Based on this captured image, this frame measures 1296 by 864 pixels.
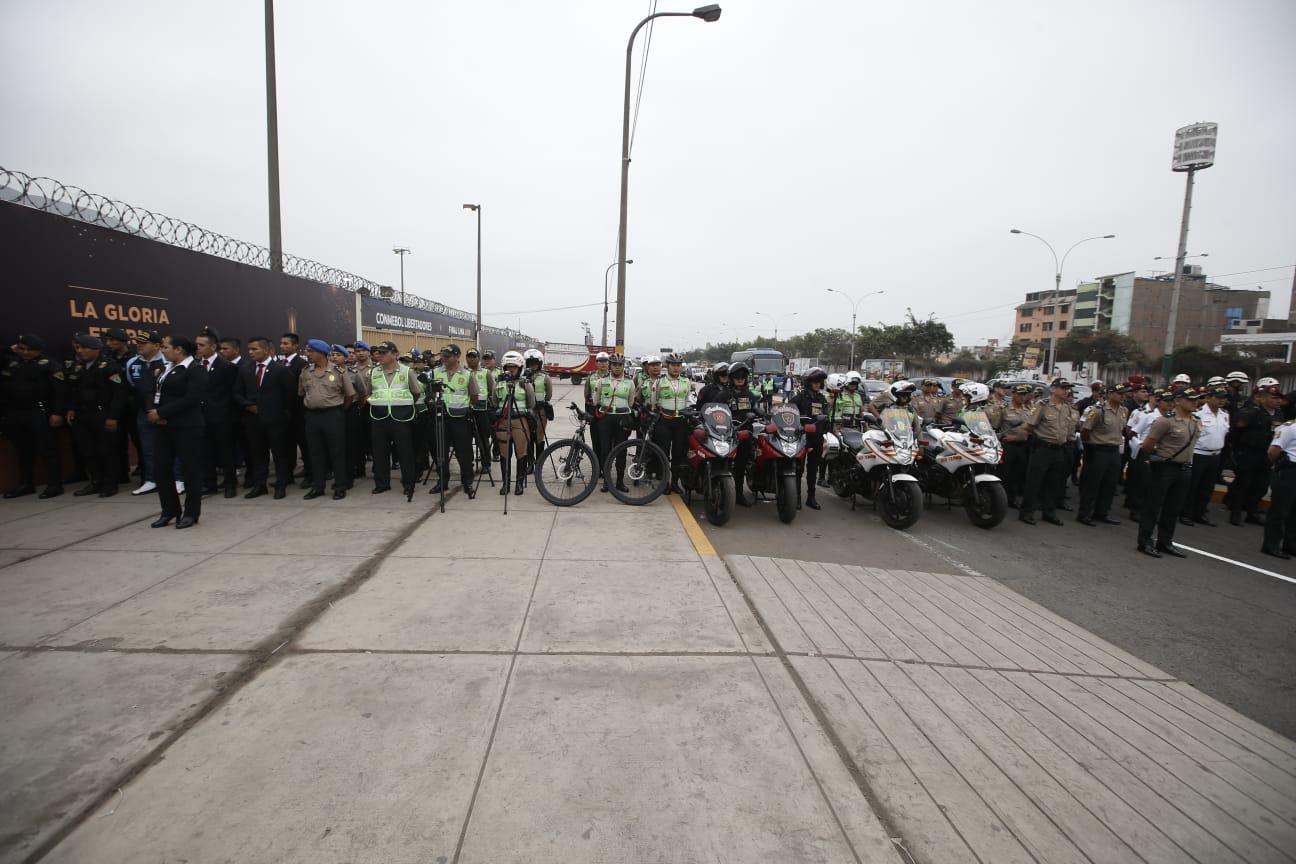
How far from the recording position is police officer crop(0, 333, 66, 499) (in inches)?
246

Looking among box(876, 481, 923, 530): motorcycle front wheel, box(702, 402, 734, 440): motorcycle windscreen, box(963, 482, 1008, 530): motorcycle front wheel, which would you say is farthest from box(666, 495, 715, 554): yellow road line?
box(963, 482, 1008, 530): motorcycle front wheel

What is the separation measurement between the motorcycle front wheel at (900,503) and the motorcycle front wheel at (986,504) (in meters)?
0.81

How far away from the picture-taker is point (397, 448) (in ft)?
23.3

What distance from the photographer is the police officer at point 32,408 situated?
20.5 feet

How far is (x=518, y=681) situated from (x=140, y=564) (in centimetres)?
365

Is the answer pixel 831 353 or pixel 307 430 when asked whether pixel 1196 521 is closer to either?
pixel 307 430

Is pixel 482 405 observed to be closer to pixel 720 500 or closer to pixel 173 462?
pixel 173 462

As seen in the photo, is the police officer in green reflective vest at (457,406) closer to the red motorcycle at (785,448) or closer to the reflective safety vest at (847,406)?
the red motorcycle at (785,448)

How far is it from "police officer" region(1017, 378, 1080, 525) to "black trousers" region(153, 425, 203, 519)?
9231 mm

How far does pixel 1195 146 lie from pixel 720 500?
37.3 meters

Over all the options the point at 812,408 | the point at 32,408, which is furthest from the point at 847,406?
the point at 32,408

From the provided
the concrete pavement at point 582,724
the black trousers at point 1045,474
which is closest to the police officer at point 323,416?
the concrete pavement at point 582,724

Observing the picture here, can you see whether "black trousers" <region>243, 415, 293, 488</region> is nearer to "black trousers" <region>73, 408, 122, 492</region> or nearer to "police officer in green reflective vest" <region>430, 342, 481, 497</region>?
"black trousers" <region>73, 408, 122, 492</region>

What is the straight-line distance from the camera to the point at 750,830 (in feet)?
6.84
